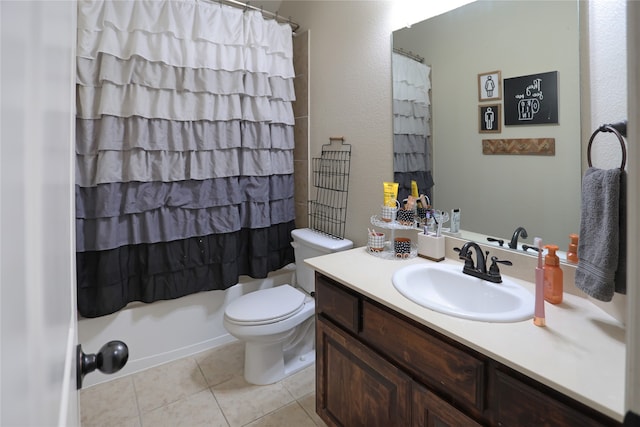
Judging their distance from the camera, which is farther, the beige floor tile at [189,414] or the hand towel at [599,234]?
the beige floor tile at [189,414]

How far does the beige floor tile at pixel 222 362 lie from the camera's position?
6.85 feet

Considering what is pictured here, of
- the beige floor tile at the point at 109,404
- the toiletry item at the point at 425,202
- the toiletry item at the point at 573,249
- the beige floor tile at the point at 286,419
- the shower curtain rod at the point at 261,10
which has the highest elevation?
the shower curtain rod at the point at 261,10

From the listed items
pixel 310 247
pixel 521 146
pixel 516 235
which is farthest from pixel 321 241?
pixel 521 146

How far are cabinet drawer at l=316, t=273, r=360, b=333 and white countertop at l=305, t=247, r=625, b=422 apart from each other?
11 centimetres

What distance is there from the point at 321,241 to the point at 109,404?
4.91 ft

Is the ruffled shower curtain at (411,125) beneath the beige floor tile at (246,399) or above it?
above

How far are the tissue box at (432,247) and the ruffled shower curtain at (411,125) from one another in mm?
273

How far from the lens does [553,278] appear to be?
1.13 meters

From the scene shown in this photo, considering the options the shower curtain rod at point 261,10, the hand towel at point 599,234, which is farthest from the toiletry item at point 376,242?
the shower curtain rod at point 261,10

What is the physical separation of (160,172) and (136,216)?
30cm

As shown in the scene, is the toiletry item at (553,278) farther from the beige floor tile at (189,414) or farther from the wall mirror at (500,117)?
the beige floor tile at (189,414)

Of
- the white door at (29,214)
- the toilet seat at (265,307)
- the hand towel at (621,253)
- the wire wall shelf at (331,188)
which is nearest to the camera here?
the white door at (29,214)

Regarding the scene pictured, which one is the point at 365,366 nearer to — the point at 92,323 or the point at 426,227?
the point at 426,227

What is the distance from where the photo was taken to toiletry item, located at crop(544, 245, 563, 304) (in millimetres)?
1124
